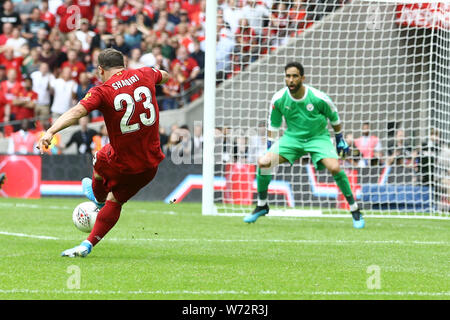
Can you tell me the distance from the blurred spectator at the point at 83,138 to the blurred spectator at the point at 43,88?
4.53 ft

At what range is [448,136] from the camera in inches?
619

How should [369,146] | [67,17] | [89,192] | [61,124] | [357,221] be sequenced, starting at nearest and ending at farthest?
1. [61,124]
2. [89,192]
3. [357,221]
4. [369,146]
5. [67,17]

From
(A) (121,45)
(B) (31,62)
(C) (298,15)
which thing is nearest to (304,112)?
(C) (298,15)

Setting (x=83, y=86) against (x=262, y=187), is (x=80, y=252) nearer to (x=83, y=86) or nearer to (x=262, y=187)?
(x=262, y=187)

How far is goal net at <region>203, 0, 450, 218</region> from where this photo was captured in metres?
15.2

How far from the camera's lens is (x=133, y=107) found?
739 cm

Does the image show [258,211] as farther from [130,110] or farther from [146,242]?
[130,110]

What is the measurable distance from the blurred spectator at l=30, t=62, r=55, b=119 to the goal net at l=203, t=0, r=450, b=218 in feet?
14.8

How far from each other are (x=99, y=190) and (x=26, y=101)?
11836 mm

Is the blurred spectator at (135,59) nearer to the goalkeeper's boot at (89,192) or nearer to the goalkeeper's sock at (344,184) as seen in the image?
the goalkeeper's sock at (344,184)

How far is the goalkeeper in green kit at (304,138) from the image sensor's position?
459 inches

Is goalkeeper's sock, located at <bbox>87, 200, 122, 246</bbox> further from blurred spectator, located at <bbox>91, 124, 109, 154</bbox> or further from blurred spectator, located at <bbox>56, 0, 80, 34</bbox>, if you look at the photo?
blurred spectator, located at <bbox>56, 0, 80, 34</bbox>
